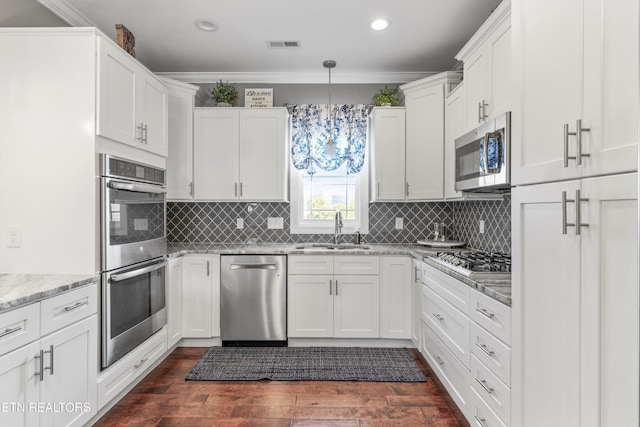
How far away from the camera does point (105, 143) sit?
2.20 metres

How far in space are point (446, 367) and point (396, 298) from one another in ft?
2.89

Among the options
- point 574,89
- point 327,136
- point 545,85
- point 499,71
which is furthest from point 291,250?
point 574,89

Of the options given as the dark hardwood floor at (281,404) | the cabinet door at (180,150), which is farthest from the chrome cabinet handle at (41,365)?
the cabinet door at (180,150)

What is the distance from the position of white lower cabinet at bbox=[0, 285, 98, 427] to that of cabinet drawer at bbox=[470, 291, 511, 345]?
2107mm

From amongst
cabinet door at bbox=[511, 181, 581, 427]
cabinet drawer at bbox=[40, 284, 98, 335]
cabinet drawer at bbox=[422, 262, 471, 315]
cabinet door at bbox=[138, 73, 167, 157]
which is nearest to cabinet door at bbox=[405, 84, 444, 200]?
cabinet drawer at bbox=[422, 262, 471, 315]

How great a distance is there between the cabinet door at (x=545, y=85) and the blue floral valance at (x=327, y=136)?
7.66 ft

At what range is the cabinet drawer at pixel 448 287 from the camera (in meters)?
2.09

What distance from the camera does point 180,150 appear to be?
354 centimetres

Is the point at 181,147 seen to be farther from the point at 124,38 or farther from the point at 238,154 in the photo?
the point at 124,38

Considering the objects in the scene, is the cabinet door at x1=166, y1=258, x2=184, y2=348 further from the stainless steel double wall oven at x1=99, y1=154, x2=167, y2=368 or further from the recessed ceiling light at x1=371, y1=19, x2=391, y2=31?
the recessed ceiling light at x1=371, y1=19, x2=391, y2=31

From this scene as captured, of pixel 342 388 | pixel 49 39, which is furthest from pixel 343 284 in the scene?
pixel 49 39

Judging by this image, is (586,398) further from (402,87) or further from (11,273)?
(402,87)

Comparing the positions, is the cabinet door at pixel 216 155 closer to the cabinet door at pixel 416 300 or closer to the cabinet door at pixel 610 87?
the cabinet door at pixel 416 300

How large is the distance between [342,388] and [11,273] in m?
Answer: 2.19
